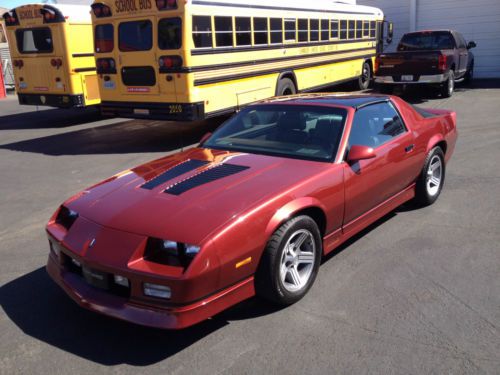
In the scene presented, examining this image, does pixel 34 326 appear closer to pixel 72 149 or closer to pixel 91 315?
pixel 91 315

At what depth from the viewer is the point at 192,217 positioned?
316 cm

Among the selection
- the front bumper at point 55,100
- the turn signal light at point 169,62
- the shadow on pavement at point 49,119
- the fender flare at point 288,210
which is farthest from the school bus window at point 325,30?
the fender flare at point 288,210

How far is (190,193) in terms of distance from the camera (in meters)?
3.49

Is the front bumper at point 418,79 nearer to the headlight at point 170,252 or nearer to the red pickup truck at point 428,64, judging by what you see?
the red pickup truck at point 428,64

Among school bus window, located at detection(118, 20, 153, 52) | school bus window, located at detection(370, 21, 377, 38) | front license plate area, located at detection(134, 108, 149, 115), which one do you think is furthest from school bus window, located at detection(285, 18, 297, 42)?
school bus window, located at detection(370, 21, 377, 38)

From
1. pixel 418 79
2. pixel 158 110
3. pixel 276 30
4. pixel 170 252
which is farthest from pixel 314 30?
pixel 170 252

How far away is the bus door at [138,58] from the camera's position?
357 inches

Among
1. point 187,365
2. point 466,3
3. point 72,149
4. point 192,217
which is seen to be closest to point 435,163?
point 192,217

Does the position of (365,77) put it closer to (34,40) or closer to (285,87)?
(285,87)

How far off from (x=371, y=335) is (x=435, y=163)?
2996 millimetres

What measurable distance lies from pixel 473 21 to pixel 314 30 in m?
10.3

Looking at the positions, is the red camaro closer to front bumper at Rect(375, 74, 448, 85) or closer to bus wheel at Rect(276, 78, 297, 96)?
bus wheel at Rect(276, 78, 297, 96)

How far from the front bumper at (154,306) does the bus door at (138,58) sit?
6500mm

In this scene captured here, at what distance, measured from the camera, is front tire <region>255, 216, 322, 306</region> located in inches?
130
